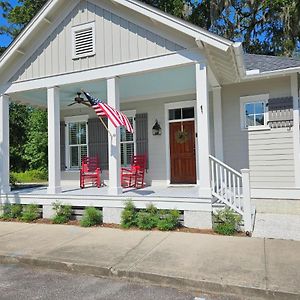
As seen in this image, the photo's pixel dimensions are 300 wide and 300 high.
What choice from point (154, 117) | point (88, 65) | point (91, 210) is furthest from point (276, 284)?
point (154, 117)

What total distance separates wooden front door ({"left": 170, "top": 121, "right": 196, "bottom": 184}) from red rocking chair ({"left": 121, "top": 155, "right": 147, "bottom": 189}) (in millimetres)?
853

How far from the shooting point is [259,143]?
7695mm

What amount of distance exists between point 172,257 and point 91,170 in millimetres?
5898

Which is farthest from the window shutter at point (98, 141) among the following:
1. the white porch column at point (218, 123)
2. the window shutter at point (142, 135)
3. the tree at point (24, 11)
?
the tree at point (24, 11)

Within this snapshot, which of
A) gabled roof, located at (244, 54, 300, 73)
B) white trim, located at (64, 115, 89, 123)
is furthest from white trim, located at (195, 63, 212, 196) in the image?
white trim, located at (64, 115, 89, 123)

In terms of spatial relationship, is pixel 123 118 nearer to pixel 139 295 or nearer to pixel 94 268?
pixel 94 268

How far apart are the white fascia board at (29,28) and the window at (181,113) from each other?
407 centimetres

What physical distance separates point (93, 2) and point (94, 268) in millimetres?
5910

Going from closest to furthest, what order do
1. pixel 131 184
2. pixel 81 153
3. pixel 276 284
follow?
1. pixel 276 284
2. pixel 131 184
3. pixel 81 153

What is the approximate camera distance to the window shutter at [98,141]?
9891 mm

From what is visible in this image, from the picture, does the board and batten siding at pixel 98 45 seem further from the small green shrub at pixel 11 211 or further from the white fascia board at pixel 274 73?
the small green shrub at pixel 11 211

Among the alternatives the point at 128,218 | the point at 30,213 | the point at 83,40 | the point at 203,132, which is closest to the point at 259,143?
the point at 203,132

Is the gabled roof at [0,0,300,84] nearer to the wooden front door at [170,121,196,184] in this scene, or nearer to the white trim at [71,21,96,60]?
the white trim at [71,21,96,60]

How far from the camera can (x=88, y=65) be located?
7.33 m
